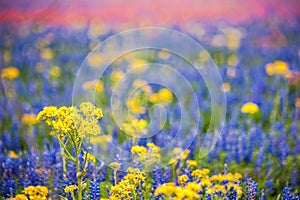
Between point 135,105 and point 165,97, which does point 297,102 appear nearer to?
point 165,97

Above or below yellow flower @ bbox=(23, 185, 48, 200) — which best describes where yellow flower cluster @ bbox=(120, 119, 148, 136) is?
above

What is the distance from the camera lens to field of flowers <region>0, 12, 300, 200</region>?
9.80ft

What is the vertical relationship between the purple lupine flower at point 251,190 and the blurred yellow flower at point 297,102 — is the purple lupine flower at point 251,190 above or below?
below

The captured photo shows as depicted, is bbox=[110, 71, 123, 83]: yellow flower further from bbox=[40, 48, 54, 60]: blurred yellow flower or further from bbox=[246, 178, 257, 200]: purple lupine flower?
bbox=[246, 178, 257, 200]: purple lupine flower

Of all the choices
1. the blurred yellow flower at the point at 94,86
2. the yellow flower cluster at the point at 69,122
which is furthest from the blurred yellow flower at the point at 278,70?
the yellow flower cluster at the point at 69,122

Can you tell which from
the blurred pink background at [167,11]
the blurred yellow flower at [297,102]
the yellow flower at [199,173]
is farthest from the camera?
the blurred pink background at [167,11]

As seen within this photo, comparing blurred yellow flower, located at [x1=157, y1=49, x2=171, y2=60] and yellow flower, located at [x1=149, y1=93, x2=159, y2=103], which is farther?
blurred yellow flower, located at [x1=157, y1=49, x2=171, y2=60]

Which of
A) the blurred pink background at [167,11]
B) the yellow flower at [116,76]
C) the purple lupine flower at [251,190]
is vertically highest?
the blurred pink background at [167,11]

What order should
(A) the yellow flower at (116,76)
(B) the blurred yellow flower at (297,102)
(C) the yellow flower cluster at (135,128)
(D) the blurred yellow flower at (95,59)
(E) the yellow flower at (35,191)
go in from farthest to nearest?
(D) the blurred yellow flower at (95,59), (A) the yellow flower at (116,76), (B) the blurred yellow flower at (297,102), (C) the yellow flower cluster at (135,128), (E) the yellow flower at (35,191)

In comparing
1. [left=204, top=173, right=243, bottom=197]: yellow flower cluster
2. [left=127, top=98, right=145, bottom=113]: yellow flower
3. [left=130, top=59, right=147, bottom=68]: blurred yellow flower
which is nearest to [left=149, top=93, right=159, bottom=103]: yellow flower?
[left=127, top=98, right=145, bottom=113]: yellow flower

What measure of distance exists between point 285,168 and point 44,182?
188 cm

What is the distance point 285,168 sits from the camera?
3.86 m

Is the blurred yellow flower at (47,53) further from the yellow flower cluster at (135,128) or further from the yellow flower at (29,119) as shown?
the yellow flower cluster at (135,128)

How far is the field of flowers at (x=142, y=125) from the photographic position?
299 cm
